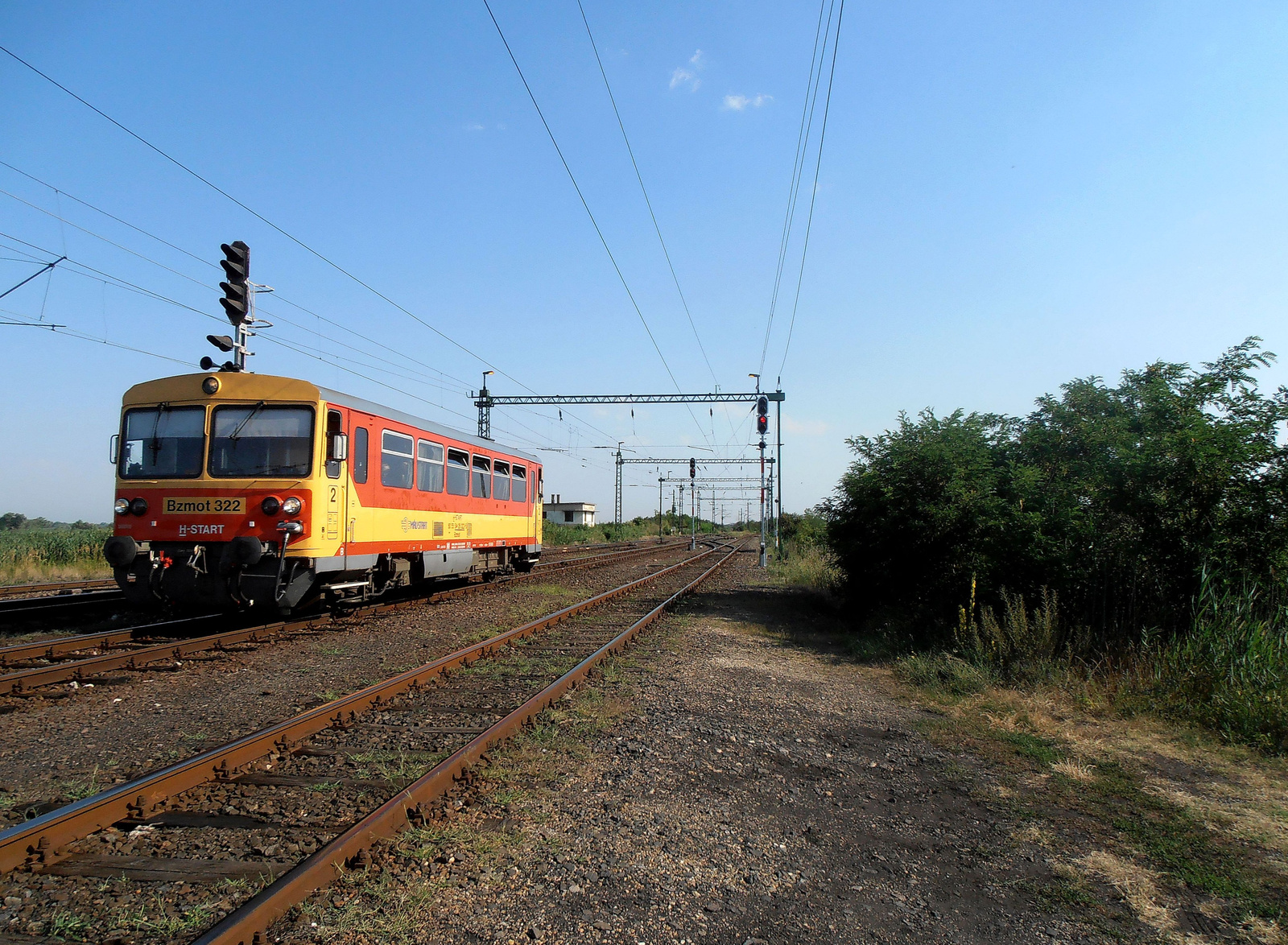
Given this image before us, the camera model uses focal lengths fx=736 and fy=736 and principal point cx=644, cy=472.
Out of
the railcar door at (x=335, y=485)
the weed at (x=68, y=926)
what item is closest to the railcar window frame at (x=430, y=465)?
the railcar door at (x=335, y=485)

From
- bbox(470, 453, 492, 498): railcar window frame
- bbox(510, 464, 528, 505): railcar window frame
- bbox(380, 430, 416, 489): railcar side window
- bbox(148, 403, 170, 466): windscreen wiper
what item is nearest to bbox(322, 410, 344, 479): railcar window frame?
bbox(380, 430, 416, 489): railcar side window

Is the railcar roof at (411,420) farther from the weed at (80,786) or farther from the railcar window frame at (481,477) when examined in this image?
the weed at (80,786)

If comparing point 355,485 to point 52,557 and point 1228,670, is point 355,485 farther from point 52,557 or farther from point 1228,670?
point 52,557

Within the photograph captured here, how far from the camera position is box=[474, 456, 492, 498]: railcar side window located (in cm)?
1656

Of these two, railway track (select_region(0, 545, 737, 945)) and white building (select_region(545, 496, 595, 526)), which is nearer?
railway track (select_region(0, 545, 737, 945))

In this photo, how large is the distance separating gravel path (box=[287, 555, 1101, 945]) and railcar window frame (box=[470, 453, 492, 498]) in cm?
→ 1019

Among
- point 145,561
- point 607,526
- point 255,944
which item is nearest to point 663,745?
point 255,944

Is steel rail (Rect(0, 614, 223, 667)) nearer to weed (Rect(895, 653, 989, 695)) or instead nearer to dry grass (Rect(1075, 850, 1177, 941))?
weed (Rect(895, 653, 989, 695))

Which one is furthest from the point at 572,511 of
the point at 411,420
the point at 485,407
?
the point at 411,420

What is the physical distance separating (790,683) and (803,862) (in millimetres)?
4575

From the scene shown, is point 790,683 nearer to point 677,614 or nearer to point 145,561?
point 677,614

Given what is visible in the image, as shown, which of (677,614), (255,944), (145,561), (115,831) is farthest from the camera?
(677,614)

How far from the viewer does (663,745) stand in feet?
19.3

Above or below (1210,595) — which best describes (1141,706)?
below
